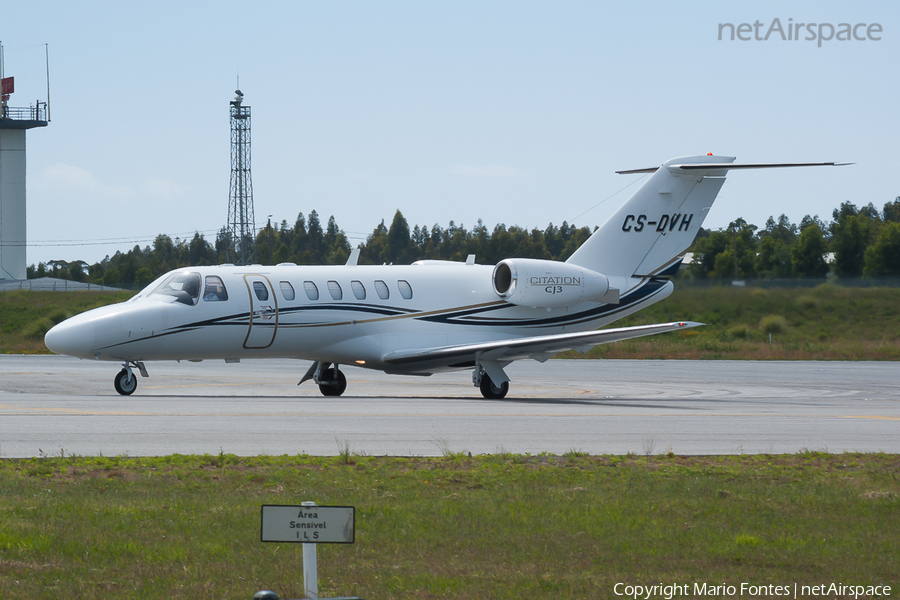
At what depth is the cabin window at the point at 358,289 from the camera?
2412 centimetres

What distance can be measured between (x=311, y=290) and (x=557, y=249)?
8014cm

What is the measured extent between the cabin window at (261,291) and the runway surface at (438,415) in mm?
2295

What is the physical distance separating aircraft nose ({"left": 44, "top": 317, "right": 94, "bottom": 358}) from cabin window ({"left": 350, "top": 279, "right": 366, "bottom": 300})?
611cm

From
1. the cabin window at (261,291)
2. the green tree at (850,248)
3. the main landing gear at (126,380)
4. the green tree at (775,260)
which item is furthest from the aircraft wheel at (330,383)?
the green tree at (850,248)

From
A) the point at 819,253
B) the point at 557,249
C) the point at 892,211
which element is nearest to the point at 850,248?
the point at 819,253

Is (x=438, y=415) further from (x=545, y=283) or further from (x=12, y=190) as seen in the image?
(x=12, y=190)

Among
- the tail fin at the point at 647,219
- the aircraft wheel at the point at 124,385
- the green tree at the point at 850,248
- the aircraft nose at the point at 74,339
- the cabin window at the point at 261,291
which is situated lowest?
the aircraft wheel at the point at 124,385

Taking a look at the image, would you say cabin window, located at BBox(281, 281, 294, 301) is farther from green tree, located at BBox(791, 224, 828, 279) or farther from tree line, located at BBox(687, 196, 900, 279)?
green tree, located at BBox(791, 224, 828, 279)

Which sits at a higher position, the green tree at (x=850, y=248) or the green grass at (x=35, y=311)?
the green tree at (x=850, y=248)

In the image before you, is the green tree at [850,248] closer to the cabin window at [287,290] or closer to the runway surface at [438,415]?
the runway surface at [438,415]

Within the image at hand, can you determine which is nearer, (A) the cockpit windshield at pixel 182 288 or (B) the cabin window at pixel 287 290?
(A) the cockpit windshield at pixel 182 288

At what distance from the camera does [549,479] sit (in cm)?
1078

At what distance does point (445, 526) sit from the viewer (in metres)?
8.28

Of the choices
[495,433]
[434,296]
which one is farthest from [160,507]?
[434,296]
